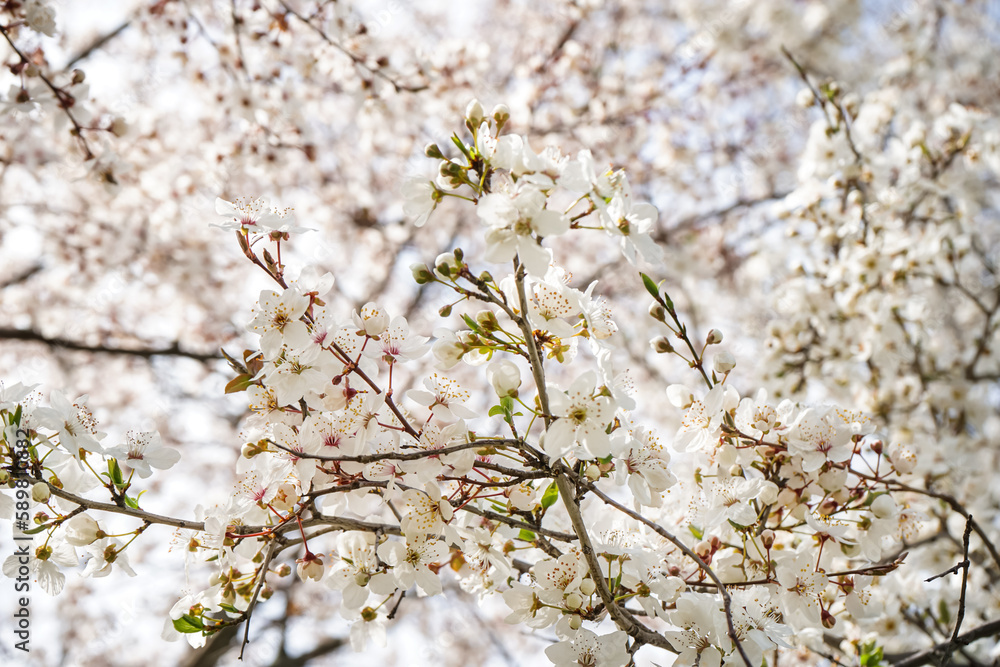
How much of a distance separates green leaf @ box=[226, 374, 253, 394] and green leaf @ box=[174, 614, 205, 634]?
473mm

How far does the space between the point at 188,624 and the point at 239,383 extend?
513mm

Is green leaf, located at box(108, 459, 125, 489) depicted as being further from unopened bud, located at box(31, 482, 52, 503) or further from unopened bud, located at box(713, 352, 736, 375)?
unopened bud, located at box(713, 352, 736, 375)

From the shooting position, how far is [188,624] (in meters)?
1.29

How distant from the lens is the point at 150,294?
20.2 ft

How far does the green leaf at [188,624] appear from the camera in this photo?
1283mm

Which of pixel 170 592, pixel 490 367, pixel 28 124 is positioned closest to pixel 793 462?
pixel 490 367

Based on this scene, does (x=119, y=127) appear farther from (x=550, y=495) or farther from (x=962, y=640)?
(x=962, y=640)

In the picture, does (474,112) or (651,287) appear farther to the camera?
(651,287)

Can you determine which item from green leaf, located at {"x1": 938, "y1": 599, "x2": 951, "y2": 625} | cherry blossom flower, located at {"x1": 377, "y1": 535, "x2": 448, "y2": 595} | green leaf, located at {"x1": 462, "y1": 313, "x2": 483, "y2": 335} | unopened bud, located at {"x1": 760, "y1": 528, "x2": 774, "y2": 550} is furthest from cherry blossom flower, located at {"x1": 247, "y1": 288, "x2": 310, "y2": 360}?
green leaf, located at {"x1": 938, "y1": 599, "x2": 951, "y2": 625}

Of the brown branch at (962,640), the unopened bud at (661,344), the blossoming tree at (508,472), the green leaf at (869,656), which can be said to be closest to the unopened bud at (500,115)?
the blossoming tree at (508,472)

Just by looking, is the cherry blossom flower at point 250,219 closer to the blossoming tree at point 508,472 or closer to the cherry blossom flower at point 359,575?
the blossoming tree at point 508,472

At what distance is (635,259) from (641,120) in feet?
16.0

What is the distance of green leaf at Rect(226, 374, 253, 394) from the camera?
130 centimetres

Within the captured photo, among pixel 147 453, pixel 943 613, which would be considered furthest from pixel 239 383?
pixel 943 613
